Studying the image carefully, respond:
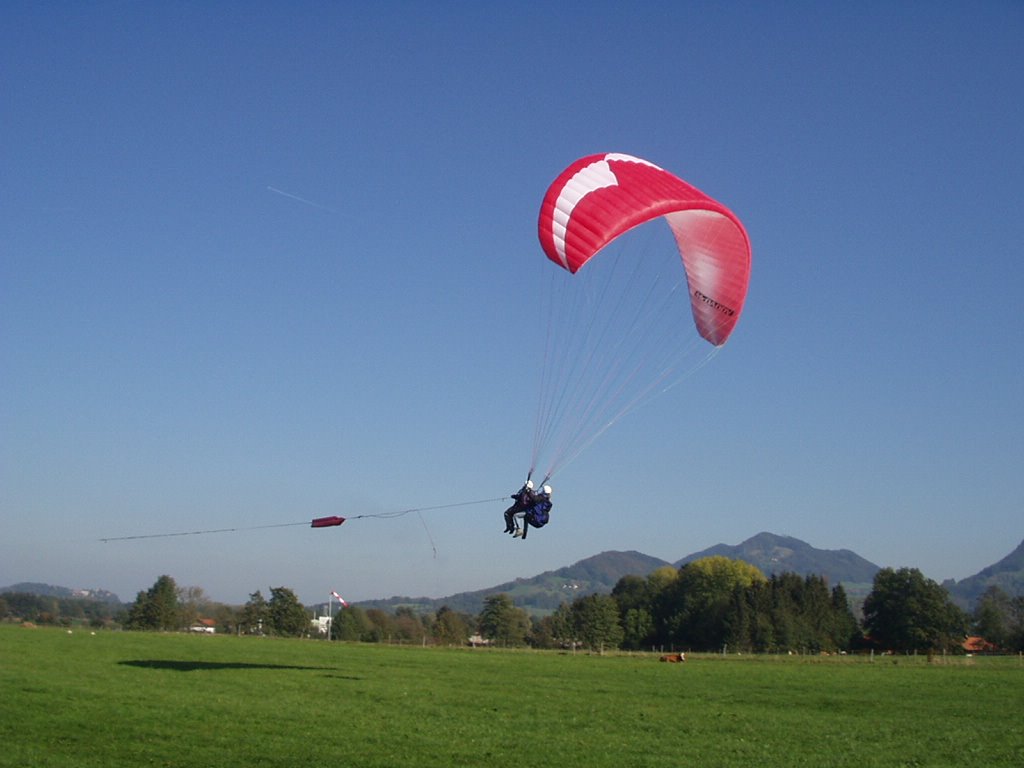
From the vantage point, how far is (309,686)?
2162 centimetres

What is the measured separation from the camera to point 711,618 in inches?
2753

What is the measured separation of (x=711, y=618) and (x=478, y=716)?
5597cm

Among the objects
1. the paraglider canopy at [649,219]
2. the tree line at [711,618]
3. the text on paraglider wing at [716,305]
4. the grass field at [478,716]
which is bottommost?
the grass field at [478,716]

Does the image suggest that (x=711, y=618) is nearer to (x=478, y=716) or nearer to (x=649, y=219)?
(x=478, y=716)

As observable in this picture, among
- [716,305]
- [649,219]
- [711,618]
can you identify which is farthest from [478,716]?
[711,618]

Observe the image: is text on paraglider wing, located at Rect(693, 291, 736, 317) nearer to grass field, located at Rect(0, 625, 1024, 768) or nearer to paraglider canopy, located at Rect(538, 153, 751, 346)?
paraglider canopy, located at Rect(538, 153, 751, 346)

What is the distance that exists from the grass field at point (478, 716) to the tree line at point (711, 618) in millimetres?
37236

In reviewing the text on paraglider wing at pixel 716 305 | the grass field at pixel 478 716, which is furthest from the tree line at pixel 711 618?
the text on paraglider wing at pixel 716 305

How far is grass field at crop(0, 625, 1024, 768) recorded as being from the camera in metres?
12.6

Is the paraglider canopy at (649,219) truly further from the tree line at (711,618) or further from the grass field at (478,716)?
the tree line at (711,618)

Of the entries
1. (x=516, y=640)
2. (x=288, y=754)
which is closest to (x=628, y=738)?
(x=288, y=754)

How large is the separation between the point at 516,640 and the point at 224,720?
268ft

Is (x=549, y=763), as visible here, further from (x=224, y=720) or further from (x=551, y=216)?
(x=551, y=216)

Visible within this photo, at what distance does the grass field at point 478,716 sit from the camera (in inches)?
497
